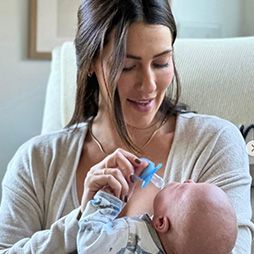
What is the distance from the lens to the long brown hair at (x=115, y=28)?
4.35ft

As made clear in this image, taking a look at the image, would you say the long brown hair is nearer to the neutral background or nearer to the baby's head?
the baby's head

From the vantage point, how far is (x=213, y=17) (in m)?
2.38

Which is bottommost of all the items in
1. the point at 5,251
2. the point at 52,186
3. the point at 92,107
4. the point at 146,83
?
the point at 5,251

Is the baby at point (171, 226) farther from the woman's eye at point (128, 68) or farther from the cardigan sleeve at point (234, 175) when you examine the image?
the woman's eye at point (128, 68)

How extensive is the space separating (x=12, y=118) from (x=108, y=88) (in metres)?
0.95

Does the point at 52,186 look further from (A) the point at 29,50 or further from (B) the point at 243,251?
(A) the point at 29,50

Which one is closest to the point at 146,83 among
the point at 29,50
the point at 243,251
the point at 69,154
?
the point at 69,154

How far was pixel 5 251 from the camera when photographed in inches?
52.2

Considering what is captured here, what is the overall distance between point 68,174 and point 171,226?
40cm

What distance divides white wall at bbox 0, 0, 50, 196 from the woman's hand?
3.68 feet

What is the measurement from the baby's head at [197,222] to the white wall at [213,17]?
52.0 inches

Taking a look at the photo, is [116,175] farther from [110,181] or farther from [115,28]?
[115,28]

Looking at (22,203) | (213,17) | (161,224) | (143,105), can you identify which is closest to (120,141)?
(143,105)

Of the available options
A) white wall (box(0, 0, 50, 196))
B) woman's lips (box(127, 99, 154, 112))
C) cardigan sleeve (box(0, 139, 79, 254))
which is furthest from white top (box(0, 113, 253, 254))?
white wall (box(0, 0, 50, 196))
